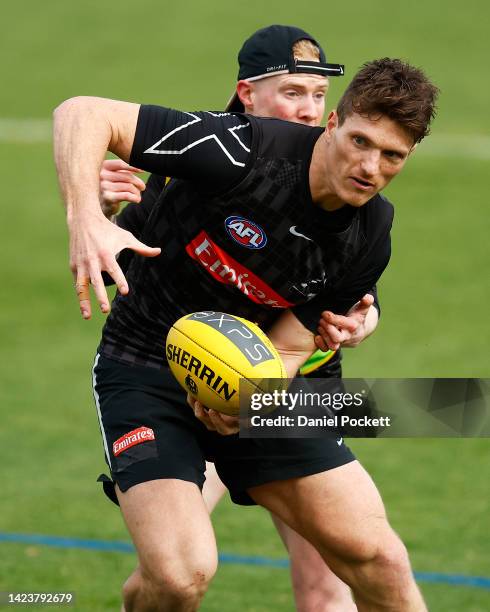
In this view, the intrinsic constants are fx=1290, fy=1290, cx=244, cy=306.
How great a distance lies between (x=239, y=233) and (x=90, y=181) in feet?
3.13

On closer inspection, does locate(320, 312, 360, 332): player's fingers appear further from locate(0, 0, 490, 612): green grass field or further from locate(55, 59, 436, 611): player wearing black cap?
locate(0, 0, 490, 612): green grass field

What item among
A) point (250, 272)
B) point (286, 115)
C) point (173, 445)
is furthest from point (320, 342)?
point (286, 115)

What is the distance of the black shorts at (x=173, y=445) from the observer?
20.6ft

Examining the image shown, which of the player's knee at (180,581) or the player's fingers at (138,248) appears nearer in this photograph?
the player's fingers at (138,248)

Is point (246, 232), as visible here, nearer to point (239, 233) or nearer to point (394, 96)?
point (239, 233)

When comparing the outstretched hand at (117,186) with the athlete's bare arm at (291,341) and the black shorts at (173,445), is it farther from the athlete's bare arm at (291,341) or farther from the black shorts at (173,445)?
the athlete's bare arm at (291,341)

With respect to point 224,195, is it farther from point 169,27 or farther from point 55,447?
point 169,27

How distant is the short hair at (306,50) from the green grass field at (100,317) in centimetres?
332

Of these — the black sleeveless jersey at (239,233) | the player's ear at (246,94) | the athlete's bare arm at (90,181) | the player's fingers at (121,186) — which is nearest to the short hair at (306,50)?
the player's ear at (246,94)

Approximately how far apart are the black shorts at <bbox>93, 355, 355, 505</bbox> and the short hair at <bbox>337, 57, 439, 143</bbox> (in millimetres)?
1624

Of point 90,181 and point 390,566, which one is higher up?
point 90,181

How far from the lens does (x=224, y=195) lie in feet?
20.0

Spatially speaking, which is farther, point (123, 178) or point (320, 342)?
point (123, 178)

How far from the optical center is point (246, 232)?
6152 mm
